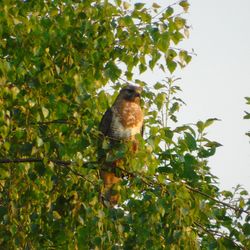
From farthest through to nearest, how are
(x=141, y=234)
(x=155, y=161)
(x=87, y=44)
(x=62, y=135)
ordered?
(x=87, y=44)
(x=62, y=135)
(x=155, y=161)
(x=141, y=234)

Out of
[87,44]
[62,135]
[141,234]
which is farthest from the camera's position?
[87,44]

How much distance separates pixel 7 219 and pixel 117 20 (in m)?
1.88

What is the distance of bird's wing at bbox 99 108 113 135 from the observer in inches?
276

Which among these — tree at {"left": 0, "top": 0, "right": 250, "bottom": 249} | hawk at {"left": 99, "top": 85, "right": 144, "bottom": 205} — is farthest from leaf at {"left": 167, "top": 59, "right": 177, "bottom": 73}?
hawk at {"left": 99, "top": 85, "right": 144, "bottom": 205}

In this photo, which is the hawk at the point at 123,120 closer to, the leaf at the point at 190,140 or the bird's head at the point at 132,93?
the bird's head at the point at 132,93

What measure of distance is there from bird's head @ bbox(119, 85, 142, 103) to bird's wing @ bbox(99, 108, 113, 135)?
0.24 metres

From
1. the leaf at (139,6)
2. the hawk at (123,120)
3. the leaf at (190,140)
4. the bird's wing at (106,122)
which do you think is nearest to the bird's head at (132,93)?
the hawk at (123,120)

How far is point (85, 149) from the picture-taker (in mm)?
5484

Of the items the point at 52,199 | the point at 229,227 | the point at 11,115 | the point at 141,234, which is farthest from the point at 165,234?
the point at 11,115

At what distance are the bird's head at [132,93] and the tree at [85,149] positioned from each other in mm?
884

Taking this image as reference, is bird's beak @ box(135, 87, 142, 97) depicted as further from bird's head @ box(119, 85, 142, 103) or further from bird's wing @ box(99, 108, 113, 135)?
bird's wing @ box(99, 108, 113, 135)

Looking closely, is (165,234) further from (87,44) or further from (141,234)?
(87,44)

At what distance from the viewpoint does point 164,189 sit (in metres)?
4.84

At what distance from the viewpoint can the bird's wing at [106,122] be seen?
276 inches
